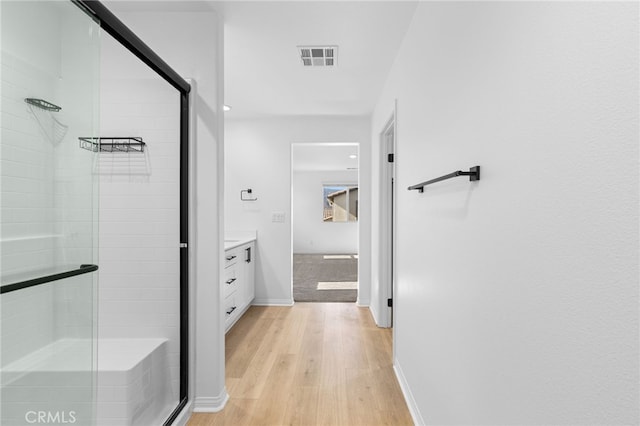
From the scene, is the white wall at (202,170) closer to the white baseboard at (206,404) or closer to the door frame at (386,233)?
the white baseboard at (206,404)

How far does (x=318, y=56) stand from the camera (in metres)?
2.65


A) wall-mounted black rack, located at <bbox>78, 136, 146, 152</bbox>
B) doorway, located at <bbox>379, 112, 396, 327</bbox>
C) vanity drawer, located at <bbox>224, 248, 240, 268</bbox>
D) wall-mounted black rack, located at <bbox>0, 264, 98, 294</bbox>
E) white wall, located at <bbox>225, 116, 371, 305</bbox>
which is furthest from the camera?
white wall, located at <bbox>225, 116, 371, 305</bbox>

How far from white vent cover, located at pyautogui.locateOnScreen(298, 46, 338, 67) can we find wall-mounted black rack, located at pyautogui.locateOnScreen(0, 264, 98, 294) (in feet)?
6.65

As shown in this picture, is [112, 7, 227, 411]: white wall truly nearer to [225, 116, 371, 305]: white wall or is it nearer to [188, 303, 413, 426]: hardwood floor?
[188, 303, 413, 426]: hardwood floor

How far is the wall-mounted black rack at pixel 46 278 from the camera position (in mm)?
931

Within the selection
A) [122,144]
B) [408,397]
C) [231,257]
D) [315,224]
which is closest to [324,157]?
[315,224]

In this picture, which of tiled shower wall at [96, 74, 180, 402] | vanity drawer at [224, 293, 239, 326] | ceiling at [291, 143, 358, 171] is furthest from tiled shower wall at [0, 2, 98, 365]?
ceiling at [291, 143, 358, 171]

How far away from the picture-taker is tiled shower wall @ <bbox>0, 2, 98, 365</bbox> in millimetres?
942

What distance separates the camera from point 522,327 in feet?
2.90

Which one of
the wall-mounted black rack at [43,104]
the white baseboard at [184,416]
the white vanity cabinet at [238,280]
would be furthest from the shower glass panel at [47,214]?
the white vanity cabinet at [238,280]

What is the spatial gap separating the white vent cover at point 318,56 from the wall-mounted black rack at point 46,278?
203 cm

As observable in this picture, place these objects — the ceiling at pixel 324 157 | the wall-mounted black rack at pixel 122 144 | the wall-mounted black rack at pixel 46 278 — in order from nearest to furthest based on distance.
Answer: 1. the wall-mounted black rack at pixel 46 278
2. the wall-mounted black rack at pixel 122 144
3. the ceiling at pixel 324 157

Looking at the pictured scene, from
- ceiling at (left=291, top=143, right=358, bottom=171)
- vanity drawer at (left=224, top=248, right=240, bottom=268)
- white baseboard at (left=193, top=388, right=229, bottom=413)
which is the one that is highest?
ceiling at (left=291, top=143, right=358, bottom=171)

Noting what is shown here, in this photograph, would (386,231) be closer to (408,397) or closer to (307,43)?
(408,397)
